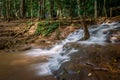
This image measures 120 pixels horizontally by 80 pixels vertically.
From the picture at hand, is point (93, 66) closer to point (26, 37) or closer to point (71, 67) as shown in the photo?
point (71, 67)

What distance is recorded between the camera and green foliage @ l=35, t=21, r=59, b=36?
16.9 meters

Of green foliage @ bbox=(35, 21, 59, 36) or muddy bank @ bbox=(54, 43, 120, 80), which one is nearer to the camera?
muddy bank @ bbox=(54, 43, 120, 80)

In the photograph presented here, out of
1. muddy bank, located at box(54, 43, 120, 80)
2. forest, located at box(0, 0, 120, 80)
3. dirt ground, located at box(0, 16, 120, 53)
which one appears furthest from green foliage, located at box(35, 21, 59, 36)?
muddy bank, located at box(54, 43, 120, 80)

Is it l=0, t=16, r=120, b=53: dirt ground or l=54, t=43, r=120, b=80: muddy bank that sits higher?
l=0, t=16, r=120, b=53: dirt ground

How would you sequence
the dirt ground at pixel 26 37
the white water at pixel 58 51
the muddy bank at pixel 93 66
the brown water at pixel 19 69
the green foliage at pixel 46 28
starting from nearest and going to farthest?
the muddy bank at pixel 93 66 < the brown water at pixel 19 69 < the white water at pixel 58 51 < the dirt ground at pixel 26 37 < the green foliage at pixel 46 28

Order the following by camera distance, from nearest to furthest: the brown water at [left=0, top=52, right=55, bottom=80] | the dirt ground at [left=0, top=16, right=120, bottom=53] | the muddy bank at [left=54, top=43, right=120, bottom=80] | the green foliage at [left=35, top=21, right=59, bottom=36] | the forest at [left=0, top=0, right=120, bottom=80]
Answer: the muddy bank at [left=54, top=43, right=120, bottom=80]
the forest at [left=0, top=0, right=120, bottom=80]
the brown water at [left=0, top=52, right=55, bottom=80]
the dirt ground at [left=0, top=16, right=120, bottom=53]
the green foliage at [left=35, top=21, right=59, bottom=36]

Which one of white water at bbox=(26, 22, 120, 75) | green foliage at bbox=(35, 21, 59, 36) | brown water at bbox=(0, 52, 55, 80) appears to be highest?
green foliage at bbox=(35, 21, 59, 36)

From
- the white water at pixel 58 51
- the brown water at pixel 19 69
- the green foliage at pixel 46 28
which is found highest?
the green foliage at pixel 46 28

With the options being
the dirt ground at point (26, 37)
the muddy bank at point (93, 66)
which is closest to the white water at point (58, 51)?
the muddy bank at point (93, 66)

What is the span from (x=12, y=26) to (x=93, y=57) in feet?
44.3

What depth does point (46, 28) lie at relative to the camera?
17.2 meters

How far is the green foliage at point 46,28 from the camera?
16.9m

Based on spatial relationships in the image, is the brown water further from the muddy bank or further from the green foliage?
the green foliage

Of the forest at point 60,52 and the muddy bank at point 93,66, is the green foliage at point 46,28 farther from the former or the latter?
the muddy bank at point 93,66
